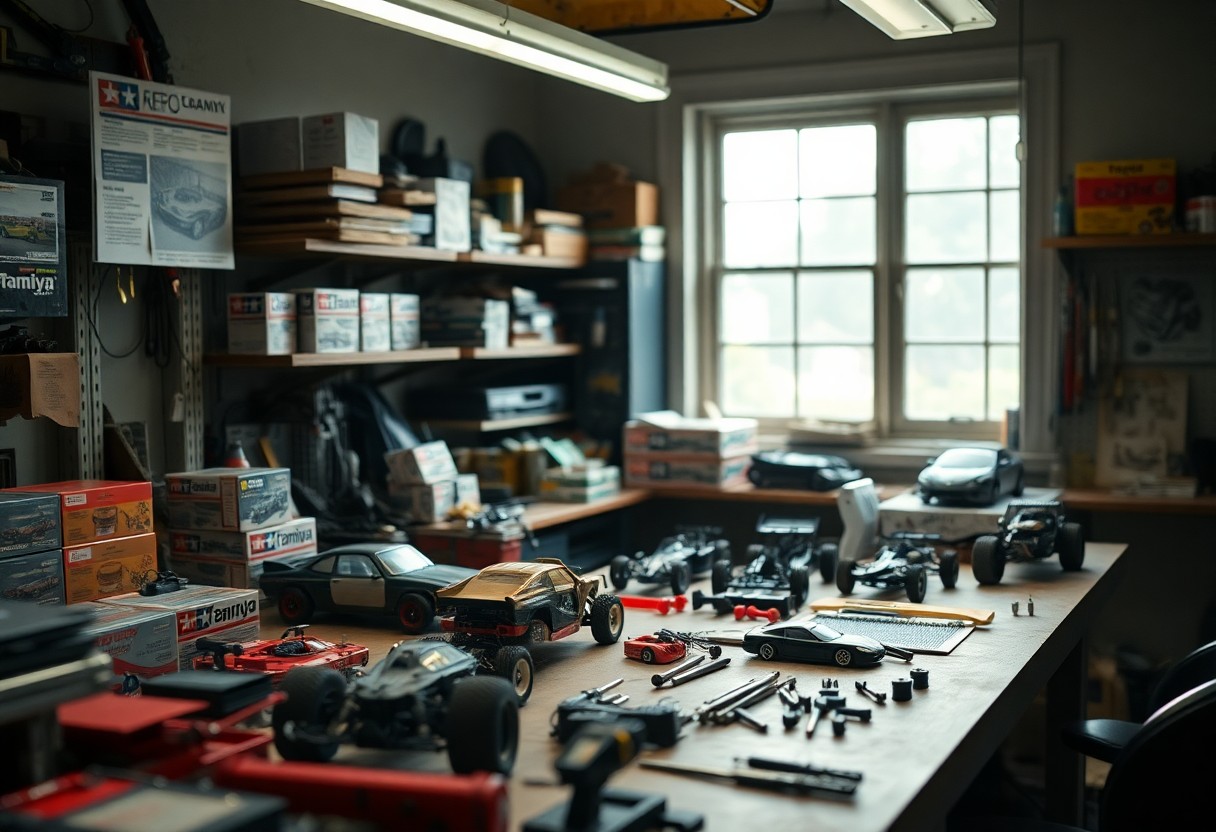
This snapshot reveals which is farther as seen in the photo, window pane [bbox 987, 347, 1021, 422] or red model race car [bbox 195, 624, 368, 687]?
window pane [bbox 987, 347, 1021, 422]

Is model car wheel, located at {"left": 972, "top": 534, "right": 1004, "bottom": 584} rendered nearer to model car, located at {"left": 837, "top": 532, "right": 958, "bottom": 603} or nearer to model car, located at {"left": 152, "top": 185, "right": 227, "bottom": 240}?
model car, located at {"left": 837, "top": 532, "right": 958, "bottom": 603}

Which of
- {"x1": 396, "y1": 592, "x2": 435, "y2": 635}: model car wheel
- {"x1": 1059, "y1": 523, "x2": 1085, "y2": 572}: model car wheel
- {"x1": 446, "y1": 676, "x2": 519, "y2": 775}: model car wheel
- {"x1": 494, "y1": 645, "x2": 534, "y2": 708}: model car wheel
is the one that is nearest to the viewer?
{"x1": 446, "y1": 676, "x2": 519, "y2": 775}: model car wheel

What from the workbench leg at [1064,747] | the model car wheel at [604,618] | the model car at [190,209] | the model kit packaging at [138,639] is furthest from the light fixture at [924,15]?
the model kit packaging at [138,639]

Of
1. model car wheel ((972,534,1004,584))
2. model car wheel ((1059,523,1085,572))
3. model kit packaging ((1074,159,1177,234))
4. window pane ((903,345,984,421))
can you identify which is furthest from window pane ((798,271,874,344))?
model car wheel ((972,534,1004,584))

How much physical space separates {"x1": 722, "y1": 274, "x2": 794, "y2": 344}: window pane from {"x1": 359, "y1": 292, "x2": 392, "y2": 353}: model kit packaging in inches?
91.5

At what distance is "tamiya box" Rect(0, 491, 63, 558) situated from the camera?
3.18 m

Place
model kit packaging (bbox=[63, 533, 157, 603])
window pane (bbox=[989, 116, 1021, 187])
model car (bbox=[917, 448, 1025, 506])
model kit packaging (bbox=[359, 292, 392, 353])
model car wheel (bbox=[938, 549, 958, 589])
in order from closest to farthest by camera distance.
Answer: model kit packaging (bbox=[63, 533, 157, 603])
model car wheel (bbox=[938, 549, 958, 589])
model kit packaging (bbox=[359, 292, 392, 353])
model car (bbox=[917, 448, 1025, 506])
window pane (bbox=[989, 116, 1021, 187])

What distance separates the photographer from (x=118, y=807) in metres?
1.83

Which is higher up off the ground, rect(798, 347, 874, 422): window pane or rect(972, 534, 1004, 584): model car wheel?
rect(798, 347, 874, 422): window pane

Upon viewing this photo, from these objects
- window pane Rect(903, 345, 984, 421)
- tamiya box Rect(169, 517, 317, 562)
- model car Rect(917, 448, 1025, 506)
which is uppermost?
window pane Rect(903, 345, 984, 421)

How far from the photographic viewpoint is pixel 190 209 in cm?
414

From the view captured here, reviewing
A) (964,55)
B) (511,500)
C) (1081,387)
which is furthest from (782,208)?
(511,500)

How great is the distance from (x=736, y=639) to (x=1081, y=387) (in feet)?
9.79

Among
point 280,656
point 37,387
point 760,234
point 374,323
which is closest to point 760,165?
point 760,234
